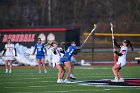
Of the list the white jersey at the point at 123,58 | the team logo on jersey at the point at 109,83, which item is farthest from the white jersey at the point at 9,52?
the white jersey at the point at 123,58

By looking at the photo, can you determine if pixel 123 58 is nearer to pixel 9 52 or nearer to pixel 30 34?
pixel 9 52

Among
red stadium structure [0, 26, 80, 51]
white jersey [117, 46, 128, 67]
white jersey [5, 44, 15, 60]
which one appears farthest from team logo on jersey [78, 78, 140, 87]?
red stadium structure [0, 26, 80, 51]

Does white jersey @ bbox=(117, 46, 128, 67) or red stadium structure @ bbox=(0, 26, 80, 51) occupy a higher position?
red stadium structure @ bbox=(0, 26, 80, 51)

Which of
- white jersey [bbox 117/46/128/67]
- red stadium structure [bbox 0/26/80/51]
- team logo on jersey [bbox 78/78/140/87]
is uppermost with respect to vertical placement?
red stadium structure [bbox 0/26/80/51]

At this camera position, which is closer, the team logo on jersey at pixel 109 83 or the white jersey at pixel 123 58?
the team logo on jersey at pixel 109 83

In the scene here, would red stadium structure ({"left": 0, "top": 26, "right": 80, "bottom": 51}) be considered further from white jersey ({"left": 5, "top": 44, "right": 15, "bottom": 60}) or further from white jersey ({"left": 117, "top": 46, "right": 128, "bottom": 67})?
A: white jersey ({"left": 117, "top": 46, "right": 128, "bottom": 67})

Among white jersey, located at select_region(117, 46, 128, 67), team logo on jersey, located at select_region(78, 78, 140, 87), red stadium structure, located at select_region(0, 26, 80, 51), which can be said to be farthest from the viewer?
red stadium structure, located at select_region(0, 26, 80, 51)

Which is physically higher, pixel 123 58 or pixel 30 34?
pixel 30 34

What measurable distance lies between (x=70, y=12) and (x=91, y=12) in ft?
10.2

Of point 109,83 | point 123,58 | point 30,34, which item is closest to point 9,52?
point 30,34

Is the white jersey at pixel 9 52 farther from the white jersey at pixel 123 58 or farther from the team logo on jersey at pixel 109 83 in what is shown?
the white jersey at pixel 123 58

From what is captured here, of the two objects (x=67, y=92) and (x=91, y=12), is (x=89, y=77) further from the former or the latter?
(x=91, y=12)

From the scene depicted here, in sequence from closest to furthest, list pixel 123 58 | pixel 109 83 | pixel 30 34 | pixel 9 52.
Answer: pixel 109 83, pixel 123 58, pixel 9 52, pixel 30 34

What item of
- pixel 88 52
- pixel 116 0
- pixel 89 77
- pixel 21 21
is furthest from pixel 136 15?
pixel 89 77
